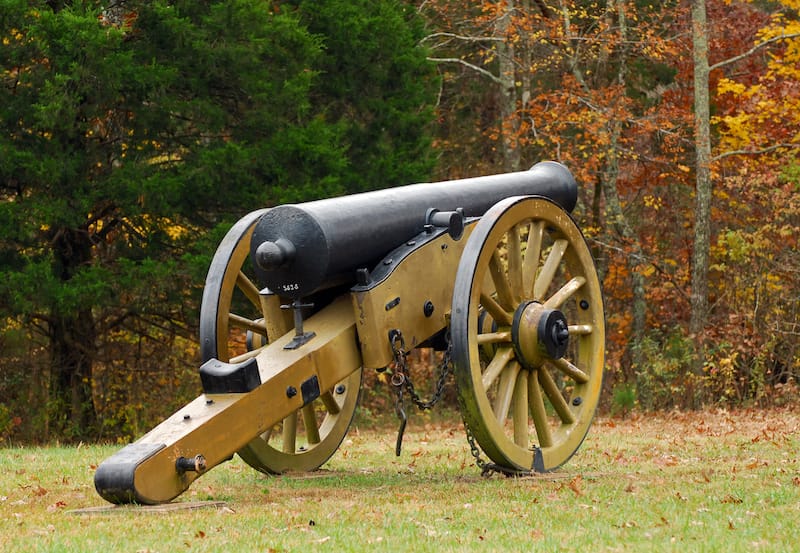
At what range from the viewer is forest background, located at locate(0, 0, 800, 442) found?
13.7 m

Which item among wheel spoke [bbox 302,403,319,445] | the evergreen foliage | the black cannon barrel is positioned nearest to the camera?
the black cannon barrel

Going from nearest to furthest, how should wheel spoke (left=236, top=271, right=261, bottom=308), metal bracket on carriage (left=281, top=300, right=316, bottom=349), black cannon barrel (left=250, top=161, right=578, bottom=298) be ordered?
black cannon barrel (left=250, top=161, right=578, bottom=298), metal bracket on carriage (left=281, top=300, right=316, bottom=349), wheel spoke (left=236, top=271, right=261, bottom=308)

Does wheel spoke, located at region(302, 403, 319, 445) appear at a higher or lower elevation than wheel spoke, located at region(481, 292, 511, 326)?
lower

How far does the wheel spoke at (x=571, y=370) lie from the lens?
8297mm

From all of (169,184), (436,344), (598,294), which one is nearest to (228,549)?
(436,344)

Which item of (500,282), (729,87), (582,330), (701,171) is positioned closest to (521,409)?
(500,282)

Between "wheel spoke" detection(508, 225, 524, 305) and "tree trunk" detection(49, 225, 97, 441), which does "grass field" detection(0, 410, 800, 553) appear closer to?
"wheel spoke" detection(508, 225, 524, 305)

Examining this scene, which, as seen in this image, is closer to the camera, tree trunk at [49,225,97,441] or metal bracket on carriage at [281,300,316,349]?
metal bracket on carriage at [281,300,316,349]

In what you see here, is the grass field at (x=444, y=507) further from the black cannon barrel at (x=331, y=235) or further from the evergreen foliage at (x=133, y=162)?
the evergreen foliage at (x=133, y=162)

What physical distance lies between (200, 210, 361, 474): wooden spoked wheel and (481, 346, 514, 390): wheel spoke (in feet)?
3.14

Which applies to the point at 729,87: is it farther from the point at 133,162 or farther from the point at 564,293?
the point at 564,293

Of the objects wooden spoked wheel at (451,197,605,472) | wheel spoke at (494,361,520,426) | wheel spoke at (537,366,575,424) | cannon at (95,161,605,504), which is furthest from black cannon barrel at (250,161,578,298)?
wheel spoke at (537,366,575,424)

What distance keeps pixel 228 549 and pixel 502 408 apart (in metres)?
2.63

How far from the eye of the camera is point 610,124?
19.4 m
